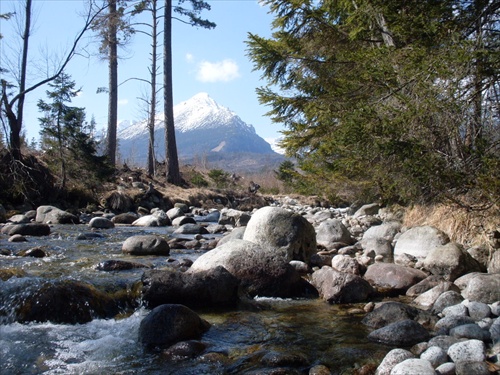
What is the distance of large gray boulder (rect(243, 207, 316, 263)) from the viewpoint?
6969mm

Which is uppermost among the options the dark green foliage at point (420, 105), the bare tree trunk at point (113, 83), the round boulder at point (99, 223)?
the bare tree trunk at point (113, 83)

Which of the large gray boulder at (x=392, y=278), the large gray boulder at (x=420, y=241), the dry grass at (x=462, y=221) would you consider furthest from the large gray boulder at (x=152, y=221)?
the large gray boulder at (x=392, y=278)

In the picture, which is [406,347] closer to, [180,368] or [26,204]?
[180,368]

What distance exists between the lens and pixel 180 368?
11.0ft

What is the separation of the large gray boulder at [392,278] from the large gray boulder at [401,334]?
5.09 feet

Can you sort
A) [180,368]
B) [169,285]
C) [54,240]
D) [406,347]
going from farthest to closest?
[54,240] → [169,285] → [406,347] → [180,368]

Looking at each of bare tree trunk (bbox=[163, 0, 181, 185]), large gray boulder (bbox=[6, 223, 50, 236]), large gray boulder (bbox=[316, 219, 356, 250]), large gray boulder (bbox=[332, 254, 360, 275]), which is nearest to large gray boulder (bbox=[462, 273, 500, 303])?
large gray boulder (bbox=[332, 254, 360, 275])

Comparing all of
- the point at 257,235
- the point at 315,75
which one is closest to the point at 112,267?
the point at 257,235

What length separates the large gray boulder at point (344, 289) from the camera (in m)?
5.18

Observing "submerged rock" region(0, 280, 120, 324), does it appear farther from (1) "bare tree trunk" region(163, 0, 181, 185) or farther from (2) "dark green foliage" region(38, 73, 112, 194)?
(1) "bare tree trunk" region(163, 0, 181, 185)

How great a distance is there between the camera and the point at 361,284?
5.28 metres

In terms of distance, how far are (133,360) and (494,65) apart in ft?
16.3

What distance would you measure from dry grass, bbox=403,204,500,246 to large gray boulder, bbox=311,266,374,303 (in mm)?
1775

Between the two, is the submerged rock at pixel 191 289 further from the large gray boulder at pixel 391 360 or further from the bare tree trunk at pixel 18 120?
the bare tree trunk at pixel 18 120
